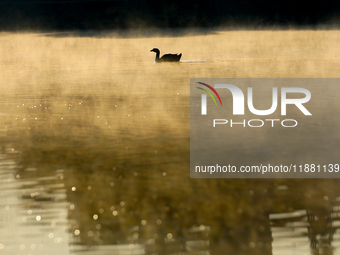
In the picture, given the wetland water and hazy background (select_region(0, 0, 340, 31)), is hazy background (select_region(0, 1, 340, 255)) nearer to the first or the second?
the wetland water

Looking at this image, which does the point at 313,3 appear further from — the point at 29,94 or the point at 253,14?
the point at 29,94

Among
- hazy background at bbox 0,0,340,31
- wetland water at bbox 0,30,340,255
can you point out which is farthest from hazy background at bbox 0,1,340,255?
hazy background at bbox 0,0,340,31

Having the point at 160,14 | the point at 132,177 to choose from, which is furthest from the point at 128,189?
the point at 160,14

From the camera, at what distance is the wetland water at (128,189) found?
2977mm

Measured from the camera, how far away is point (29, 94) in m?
9.03

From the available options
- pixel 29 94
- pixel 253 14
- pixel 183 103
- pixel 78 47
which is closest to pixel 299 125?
pixel 183 103

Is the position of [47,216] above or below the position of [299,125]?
below

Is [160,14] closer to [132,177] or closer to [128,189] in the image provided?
[132,177]

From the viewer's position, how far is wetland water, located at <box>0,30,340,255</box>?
9.77 feet

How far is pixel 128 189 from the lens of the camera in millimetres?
3910

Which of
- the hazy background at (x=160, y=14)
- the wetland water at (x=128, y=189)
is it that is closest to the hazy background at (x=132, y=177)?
the wetland water at (x=128, y=189)

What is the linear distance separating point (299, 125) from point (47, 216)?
3.77 metres

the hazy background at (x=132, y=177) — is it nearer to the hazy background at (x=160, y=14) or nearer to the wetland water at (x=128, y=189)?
the wetland water at (x=128, y=189)

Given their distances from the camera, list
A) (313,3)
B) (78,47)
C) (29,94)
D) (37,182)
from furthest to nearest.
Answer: (313,3) → (78,47) → (29,94) → (37,182)
